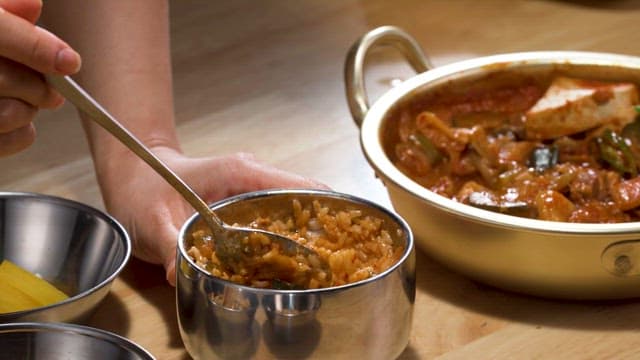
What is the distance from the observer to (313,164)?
146 cm

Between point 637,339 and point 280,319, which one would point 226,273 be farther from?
point 637,339

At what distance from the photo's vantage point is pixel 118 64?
1334 millimetres

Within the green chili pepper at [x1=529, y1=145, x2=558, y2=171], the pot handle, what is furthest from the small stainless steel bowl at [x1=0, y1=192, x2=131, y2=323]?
the green chili pepper at [x1=529, y1=145, x2=558, y2=171]

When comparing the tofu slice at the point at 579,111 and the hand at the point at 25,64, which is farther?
the tofu slice at the point at 579,111

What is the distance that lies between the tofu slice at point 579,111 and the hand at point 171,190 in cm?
32

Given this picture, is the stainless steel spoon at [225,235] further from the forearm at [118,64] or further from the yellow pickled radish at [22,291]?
the forearm at [118,64]

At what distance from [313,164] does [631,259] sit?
0.51 meters

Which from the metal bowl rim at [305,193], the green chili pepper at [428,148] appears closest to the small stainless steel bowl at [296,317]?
the metal bowl rim at [305,193]

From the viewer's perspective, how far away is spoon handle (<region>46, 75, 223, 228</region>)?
3.09 ft

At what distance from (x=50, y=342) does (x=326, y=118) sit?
724 mm

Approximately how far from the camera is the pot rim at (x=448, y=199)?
1.05 metres

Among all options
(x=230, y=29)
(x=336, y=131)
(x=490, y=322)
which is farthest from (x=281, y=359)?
(x=230, y=29)

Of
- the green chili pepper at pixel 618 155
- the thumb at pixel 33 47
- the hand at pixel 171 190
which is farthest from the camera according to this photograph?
the green chili pepper at pixel 618 155

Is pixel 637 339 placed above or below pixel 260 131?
above
